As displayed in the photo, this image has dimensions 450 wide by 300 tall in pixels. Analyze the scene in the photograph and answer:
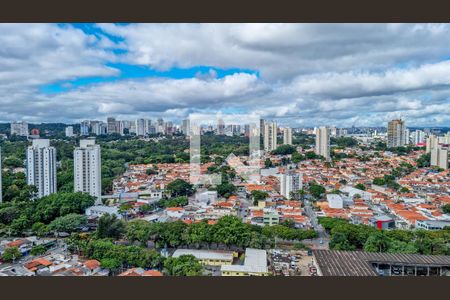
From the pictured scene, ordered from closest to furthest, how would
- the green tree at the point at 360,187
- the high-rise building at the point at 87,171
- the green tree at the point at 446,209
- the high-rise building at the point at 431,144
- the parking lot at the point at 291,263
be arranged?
the parking lot at the point at 291,263 < the green tree at the point at 446,209 < the high-rise building at the point at 87,171 < the green tree at the point at 360,187 < the high-rise building at the point at 431,144

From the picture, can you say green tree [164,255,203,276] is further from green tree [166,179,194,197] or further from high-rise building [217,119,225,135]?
green tree [166,179,194,197]

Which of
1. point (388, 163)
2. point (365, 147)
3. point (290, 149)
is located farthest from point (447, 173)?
point (290, 149)

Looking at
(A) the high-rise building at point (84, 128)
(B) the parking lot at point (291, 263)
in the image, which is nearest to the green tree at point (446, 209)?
(B) the parking lot at point (291, 263)

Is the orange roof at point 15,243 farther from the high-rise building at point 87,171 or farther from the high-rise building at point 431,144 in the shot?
the high-rise building at point 431,144

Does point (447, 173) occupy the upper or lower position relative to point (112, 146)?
lower

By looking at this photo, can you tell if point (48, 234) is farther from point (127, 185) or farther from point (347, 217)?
point (347, 217)

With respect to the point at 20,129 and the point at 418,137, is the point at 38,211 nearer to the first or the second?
the point at 20,129

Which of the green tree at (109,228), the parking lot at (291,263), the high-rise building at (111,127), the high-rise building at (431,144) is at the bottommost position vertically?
the parking lot at (291,263)
